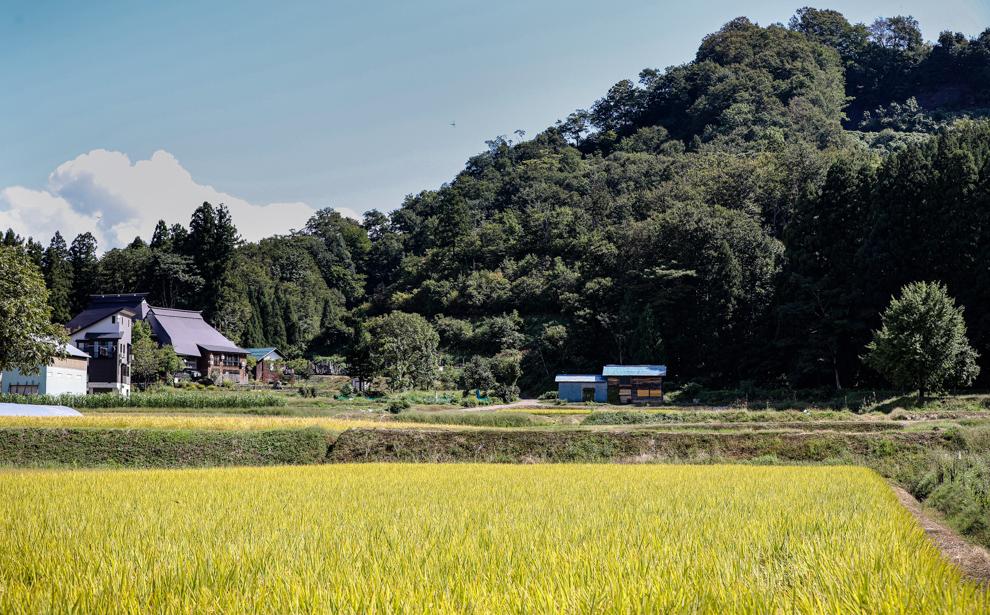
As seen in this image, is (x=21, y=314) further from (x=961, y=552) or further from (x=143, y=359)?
(x=143, y=359)

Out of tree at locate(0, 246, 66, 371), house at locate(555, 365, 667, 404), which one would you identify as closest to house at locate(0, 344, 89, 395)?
tree at locate(0, 246, 66, 371)

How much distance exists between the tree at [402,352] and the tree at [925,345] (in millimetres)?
27633

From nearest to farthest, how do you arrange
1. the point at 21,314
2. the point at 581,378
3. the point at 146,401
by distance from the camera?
the point at 21,314 → the point at 146,401 → the point at 581,378

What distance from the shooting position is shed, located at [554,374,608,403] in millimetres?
50062

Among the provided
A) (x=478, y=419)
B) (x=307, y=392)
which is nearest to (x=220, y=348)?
(x=307, y=392)

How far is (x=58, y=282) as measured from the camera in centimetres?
6219

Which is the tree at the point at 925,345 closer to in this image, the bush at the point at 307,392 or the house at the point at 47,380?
the bush at the point at 307,392

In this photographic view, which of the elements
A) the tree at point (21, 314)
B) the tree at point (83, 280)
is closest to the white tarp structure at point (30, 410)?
the tree at point (21, 314)

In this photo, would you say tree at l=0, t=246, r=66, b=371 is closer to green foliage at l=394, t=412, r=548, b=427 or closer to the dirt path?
green foliage at l=394, t=412, r=548, b=427

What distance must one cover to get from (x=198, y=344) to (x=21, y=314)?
3672cm

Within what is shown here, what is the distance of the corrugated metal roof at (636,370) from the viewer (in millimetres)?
48438

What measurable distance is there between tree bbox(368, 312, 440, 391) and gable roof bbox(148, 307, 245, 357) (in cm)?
1676

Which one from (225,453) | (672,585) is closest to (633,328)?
(225,453)

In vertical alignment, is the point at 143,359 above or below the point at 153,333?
below
